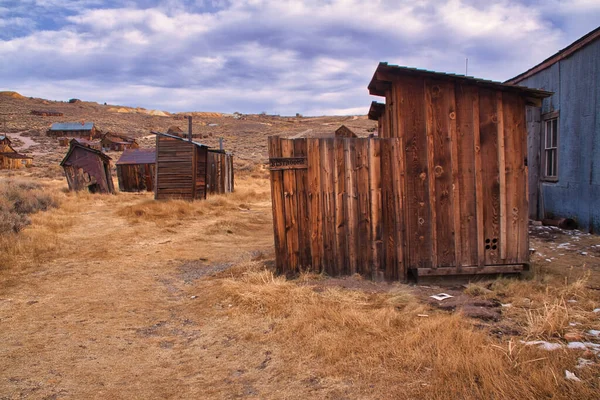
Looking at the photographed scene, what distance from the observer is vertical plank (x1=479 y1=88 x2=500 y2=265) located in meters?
5.66

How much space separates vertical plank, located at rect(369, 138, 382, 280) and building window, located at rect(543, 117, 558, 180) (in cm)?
660

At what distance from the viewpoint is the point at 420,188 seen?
5.71 metres

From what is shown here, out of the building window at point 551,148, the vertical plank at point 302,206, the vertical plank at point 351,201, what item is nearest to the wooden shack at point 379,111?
the vertical plank at point 351,201

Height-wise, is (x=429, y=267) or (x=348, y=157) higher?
(x=348, y=157)

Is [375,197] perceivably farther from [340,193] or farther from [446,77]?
[446,77]

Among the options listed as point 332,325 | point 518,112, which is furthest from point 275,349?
point 518,112

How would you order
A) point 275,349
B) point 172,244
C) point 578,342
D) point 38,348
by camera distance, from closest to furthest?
point 578,342 < point 275,349 < point 38,348 < point 172,244

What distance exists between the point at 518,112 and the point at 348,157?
94.5 inches

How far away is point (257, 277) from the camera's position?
5.66 meters

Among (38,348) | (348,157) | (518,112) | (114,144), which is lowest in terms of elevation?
(38,348)

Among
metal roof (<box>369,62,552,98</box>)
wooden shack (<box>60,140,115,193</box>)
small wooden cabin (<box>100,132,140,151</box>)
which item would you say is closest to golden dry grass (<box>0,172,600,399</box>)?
metal roof (<box>369,62,552,98</box>)

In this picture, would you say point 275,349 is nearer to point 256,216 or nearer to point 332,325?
point 332,325

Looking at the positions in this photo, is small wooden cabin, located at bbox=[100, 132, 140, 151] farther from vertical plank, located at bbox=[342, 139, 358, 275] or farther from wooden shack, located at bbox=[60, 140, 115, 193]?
vertical plank, located at bbox=[342, 139, 358, 275]

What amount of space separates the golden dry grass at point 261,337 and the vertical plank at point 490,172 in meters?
0.58
